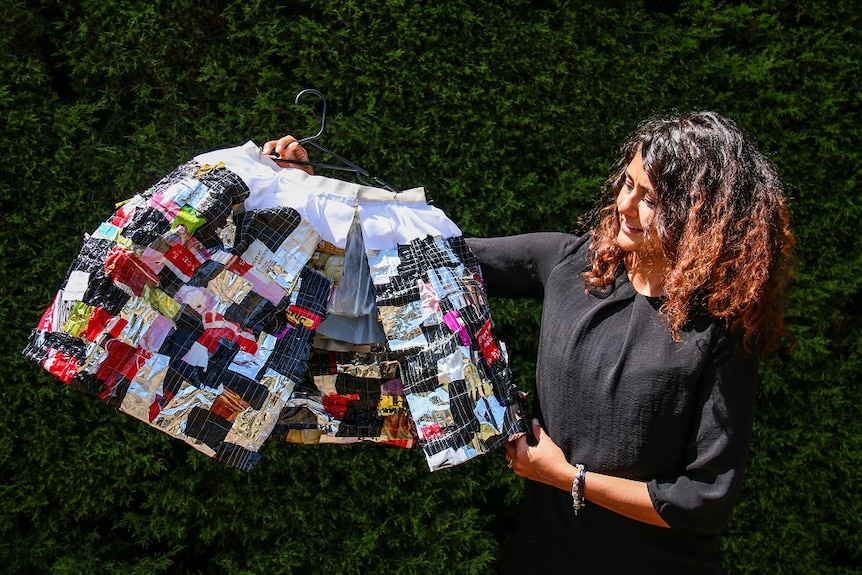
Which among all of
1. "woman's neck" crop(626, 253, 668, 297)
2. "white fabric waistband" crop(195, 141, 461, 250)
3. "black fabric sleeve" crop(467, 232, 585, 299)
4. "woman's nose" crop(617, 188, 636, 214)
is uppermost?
"woman's nose" crop(617, 188, 636, 214)

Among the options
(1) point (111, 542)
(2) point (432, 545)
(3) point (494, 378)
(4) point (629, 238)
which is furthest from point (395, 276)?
(1) point (111, 542)

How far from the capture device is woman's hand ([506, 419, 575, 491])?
1499 millimetres

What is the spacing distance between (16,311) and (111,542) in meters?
0.79

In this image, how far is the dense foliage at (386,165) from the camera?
7.42 feet

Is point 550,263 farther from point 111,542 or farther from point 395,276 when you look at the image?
point 111,542

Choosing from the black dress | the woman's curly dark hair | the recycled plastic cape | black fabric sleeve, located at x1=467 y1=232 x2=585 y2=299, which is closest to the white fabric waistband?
the recycled plastic cape

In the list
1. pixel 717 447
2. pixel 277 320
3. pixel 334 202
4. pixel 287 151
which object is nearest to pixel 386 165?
pixel 287 151

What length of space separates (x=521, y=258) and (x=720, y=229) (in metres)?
0.46

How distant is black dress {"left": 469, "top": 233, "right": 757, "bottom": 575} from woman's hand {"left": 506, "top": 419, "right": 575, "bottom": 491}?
0.03 meters

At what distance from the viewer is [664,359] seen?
1.43 metres

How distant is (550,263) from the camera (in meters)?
1.70

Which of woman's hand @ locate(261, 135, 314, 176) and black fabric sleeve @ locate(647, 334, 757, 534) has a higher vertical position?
woman's hand @ locate(261, 135, 314, 176)

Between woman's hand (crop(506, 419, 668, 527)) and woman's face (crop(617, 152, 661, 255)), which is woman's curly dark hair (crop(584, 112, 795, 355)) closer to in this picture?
woman's face (crop(617, 152, 661, 255))

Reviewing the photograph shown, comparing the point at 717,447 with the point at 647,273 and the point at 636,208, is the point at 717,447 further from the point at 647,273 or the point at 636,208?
the point at 636,208
